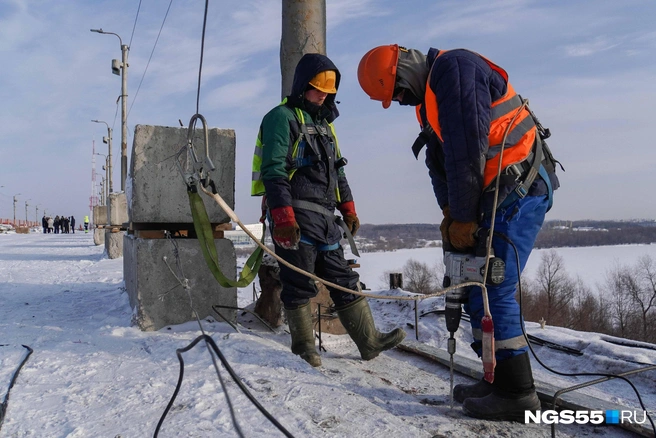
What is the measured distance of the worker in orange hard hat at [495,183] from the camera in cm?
221

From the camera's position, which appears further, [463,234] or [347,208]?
[347,208]

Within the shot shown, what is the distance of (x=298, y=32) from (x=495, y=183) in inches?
107

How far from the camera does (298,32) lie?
429 cm

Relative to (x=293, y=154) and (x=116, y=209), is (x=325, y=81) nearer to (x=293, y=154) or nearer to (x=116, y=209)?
(x=293, y=154)

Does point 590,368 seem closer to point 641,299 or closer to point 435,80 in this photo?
point 435,80

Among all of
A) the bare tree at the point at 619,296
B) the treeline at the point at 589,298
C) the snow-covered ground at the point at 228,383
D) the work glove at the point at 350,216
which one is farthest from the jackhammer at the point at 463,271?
the bare tree at the point at 619,296

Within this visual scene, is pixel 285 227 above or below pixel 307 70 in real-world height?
below

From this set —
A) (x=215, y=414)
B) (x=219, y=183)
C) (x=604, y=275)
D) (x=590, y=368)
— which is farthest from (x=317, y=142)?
(x=604, y=275)

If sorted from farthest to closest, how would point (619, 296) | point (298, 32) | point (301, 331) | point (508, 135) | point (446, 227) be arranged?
1. point (619, 296)
2. point (298, 32)
3. point (301, 331)
4. point (446, 227)
5. point (508, 135)

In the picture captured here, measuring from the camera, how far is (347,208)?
11.7 ft

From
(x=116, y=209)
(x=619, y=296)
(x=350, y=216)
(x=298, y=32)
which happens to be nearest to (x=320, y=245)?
(x=350, y=216)

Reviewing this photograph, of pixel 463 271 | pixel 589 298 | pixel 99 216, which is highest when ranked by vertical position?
pixel 99 216

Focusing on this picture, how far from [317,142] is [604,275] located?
5867 centimetres

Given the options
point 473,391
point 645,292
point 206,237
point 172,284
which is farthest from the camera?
point 645,292
